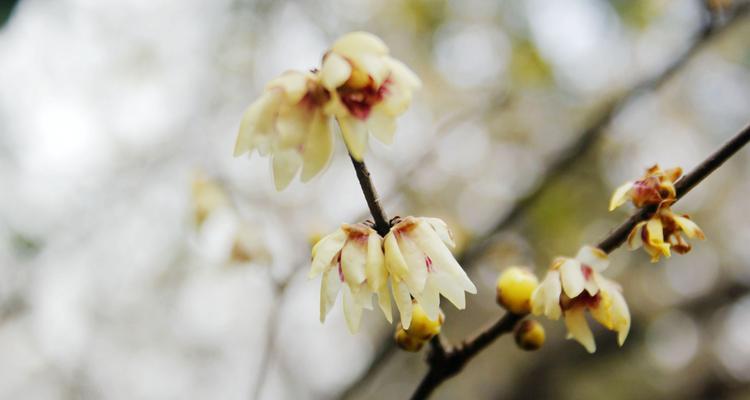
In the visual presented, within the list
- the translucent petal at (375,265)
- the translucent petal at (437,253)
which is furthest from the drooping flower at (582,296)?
the translucent petal at (375,265)

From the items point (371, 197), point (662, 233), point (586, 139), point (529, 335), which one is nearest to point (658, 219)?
point (662, 233)

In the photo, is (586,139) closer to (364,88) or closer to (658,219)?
(658,219)

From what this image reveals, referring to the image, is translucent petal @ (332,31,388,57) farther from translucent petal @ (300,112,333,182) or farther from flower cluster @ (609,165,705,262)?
flower cluster @ (609,165,705,262)

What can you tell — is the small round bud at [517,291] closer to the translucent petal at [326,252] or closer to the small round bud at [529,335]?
the small round bud at [529,335]

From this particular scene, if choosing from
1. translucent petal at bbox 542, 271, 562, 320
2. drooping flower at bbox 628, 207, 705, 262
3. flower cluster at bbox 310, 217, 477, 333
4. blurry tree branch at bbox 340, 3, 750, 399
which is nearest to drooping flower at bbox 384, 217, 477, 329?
flower cluster at bbox 310, 217, 477, 333

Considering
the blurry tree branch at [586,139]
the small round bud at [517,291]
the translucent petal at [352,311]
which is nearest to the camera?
the translucent petal at [352,311]

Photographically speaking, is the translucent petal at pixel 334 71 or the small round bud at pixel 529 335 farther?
the small round bud at pixel 529 335
